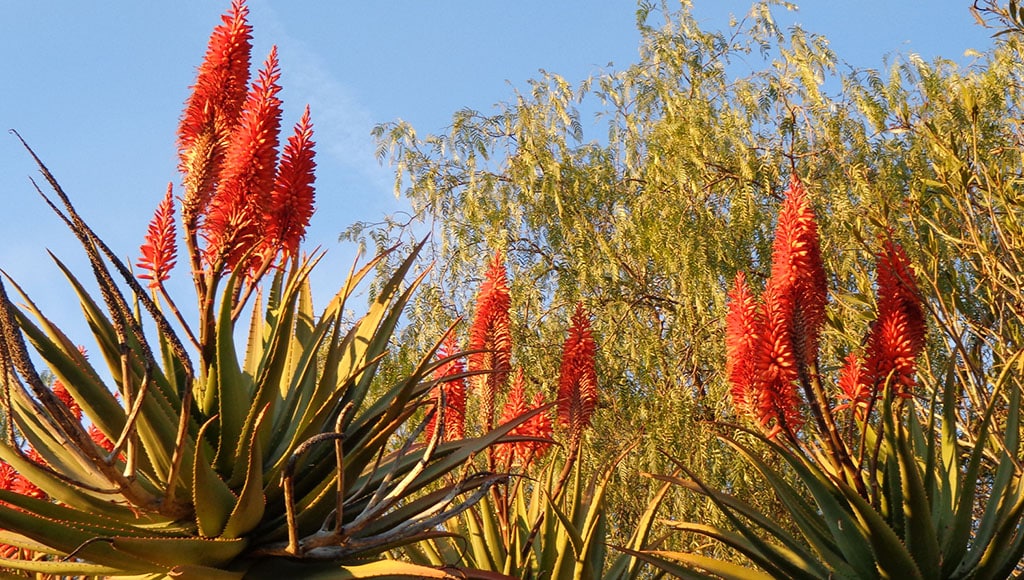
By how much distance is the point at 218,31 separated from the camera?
9.75 ft

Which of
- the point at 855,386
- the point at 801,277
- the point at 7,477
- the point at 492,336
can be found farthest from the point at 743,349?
the point at 7,477

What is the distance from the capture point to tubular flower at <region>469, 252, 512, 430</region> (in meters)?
3.57

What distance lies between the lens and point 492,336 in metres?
3.70

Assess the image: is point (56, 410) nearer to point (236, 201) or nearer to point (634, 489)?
point (236, 201)

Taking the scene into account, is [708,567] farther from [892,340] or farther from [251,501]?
[251,501]

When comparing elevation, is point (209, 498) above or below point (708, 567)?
above

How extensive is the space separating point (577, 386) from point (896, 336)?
1.06 metres

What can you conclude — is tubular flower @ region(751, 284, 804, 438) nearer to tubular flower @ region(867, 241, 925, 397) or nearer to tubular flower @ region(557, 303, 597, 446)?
tubular flower @ region(867, 241, 925, 397)

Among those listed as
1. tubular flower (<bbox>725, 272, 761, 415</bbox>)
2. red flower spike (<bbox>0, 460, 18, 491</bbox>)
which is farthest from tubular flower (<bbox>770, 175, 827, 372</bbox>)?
red flower spike (<bbox>0, 460, 18, 491</bbox>)

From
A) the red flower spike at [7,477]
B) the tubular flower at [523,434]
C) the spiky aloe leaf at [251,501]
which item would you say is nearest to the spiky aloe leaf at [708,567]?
the tubular flower at [523,434]

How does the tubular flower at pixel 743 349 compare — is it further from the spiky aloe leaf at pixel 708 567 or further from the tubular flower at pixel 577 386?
the tubular flower at pixel 577 386

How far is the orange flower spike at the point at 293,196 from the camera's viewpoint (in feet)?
9.48

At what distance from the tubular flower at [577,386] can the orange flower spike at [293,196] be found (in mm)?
1126

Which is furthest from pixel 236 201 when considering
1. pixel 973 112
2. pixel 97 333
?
pixel 973 112
